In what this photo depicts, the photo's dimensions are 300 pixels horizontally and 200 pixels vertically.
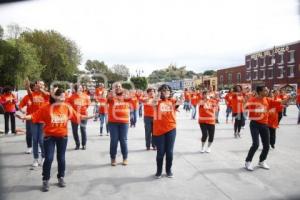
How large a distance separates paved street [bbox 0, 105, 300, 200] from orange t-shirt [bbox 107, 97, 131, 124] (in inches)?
38.7

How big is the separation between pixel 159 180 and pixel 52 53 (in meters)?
53.0

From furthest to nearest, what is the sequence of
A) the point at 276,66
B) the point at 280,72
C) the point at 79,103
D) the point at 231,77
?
the point at 231,77
the point at 276,66
the point at 280,72
the point at 79,103

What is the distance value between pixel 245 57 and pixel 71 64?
29.3 m

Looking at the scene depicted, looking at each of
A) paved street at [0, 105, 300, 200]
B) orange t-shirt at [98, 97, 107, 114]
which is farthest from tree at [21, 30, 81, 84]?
paved street at [0, 105, 300, 200]

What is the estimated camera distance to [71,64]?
186 ft

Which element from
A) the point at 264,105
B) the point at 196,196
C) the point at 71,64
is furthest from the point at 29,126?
the point at 71,64

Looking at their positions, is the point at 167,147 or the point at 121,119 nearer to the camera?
the point at 167,147

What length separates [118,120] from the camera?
753 centimetres

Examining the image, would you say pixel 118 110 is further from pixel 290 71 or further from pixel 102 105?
pixel 290 71

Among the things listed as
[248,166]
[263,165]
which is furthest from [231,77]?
[248,166]

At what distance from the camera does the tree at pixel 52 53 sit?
54906 mm

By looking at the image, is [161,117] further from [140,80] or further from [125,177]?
[140,80]

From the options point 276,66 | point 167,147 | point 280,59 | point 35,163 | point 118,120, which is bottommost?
point 35,163

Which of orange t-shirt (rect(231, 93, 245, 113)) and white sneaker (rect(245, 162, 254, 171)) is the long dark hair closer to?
white sneaker (rect(245, 162, 254, 171))
